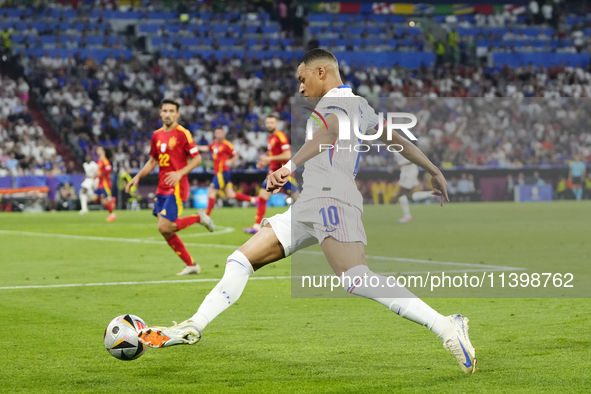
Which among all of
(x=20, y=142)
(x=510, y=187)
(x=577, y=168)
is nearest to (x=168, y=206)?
(x=20, y=142)

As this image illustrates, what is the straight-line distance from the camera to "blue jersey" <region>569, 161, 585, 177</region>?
118 ft

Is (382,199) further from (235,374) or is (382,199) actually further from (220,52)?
(235,374)

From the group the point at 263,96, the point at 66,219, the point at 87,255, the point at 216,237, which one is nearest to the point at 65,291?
the point at 87,255

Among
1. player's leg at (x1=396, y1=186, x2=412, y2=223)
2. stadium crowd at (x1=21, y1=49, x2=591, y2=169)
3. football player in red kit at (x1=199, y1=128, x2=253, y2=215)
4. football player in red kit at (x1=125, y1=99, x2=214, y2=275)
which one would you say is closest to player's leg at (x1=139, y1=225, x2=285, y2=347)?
football player in red kit at (x1=125, y1=99, x2=214, y2=275)

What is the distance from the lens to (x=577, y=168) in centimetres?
3609

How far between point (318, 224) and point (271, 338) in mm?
1640

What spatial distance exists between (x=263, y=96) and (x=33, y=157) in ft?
37.5

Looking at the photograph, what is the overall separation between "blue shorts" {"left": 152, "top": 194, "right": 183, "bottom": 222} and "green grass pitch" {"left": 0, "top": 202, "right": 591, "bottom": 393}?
819 millimetres

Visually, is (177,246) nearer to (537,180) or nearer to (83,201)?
(83,201)

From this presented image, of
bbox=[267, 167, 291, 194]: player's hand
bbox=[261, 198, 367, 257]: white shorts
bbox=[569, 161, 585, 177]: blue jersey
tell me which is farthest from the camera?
bbox=[569, 161, 585, 177]: blue jersey

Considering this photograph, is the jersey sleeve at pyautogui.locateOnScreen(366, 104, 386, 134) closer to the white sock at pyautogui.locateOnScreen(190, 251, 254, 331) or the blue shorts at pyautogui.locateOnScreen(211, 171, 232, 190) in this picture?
the white sock at pyautogui.locateOnScreen(190, 251, 254, 331)

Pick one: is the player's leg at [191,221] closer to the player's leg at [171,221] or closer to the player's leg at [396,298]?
the player's leg at [171,221]

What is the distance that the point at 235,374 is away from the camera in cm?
529

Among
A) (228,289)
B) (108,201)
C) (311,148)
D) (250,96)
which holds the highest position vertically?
(311,148)
